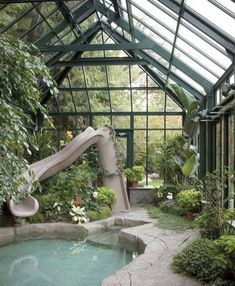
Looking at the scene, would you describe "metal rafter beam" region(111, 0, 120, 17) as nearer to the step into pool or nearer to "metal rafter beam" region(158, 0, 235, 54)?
"metal rafter beam" region(158, 0, 235, 54)

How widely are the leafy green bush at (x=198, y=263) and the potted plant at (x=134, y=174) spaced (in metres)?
6.73

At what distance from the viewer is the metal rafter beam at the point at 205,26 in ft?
19.9

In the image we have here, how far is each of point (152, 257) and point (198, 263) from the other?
0.89 meters

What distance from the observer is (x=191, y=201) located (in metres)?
8.23

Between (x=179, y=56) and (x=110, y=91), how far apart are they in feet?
13.9

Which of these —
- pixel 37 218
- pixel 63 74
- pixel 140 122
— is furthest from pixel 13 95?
pixel 140 122

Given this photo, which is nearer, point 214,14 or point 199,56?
point 214,14

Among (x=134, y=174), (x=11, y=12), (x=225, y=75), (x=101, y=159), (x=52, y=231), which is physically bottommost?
(x=52, y=231)

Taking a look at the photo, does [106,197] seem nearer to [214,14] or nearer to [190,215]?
[190,215]

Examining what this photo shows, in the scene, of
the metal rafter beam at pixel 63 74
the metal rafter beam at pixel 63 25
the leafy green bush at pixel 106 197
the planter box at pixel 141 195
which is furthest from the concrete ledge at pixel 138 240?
the metal rafter beam at pixel 63 74

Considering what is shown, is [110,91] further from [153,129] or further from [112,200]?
[112,200]

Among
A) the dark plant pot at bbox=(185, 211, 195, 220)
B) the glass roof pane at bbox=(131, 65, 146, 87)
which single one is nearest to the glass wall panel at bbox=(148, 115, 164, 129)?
the glass roof pane at bbox=(131, 65, 146, 87)

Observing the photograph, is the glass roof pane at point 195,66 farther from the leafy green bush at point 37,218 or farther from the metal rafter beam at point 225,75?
the leafy green bush at point 37,218

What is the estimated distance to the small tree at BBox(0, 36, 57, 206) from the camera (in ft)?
8.79
